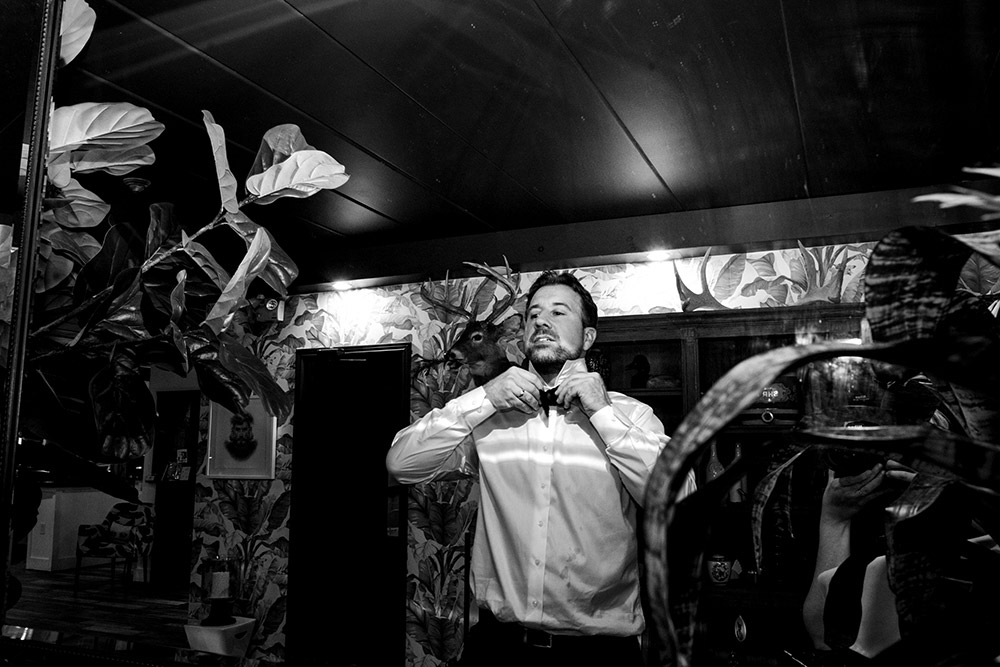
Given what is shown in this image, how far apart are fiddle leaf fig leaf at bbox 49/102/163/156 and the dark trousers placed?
64 cm

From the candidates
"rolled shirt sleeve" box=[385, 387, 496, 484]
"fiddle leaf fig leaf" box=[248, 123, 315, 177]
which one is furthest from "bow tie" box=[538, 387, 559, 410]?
"fiddle leaf fig leaf" box=[248, 123, 315, 177]

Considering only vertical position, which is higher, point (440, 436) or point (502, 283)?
point (502, 283)

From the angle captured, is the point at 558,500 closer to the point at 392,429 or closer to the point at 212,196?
the point at 392,429

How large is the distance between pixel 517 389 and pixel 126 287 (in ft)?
1.29

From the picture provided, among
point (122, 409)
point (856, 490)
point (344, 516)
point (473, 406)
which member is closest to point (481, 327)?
point (473, 406)

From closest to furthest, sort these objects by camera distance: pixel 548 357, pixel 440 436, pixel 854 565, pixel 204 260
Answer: pixel 854 565 < pixel 204 260 < pixel 548 357 < pixel 440 436

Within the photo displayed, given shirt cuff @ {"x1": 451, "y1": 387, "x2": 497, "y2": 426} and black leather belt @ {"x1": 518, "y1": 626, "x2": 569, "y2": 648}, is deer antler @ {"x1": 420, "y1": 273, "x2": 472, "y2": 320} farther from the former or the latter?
black leather belt @ {"x1": 518, "y1": 626, "x2": 569, "y2": 648}

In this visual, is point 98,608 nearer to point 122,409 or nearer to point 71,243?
point 122,409

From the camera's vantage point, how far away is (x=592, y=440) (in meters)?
0.85

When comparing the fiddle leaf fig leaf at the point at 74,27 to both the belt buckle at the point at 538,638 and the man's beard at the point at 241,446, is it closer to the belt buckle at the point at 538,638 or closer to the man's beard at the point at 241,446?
the man's beard at the point at 241,446

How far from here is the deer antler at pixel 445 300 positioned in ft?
2.16

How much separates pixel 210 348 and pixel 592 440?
1.60ft

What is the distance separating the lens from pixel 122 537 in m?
0.60

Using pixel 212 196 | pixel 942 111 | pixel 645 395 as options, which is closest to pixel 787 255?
pixel 942 111
